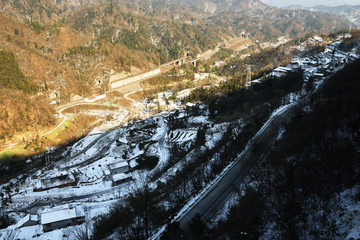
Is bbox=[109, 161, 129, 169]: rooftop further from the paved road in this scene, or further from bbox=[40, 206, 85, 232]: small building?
the paved road

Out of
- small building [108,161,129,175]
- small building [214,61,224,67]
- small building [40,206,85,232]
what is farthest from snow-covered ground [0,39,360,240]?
small building [214,61,224,67]

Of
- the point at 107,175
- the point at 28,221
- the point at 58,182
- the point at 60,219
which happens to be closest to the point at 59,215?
the point at 60,219

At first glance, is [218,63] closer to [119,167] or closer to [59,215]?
[119,167]

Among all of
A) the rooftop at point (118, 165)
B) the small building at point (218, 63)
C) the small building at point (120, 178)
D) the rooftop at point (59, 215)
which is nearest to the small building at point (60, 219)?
the rooftop at point (59, 215)

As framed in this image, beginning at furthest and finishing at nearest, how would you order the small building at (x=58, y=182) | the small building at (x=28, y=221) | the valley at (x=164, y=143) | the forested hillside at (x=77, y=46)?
the forested hillside at (x=77, y=46)
the small building at (x=58, y=182)
the small building at (x=28, y=221)
the valley at (x=164, y=143)

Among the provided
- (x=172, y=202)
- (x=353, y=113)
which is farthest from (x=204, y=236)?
(x=353, y=113)

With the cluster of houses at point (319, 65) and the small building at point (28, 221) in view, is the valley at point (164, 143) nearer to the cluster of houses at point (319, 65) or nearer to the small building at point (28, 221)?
the small building at point (28, 221)

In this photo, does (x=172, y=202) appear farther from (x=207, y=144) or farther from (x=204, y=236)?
(x=207, y=144)
